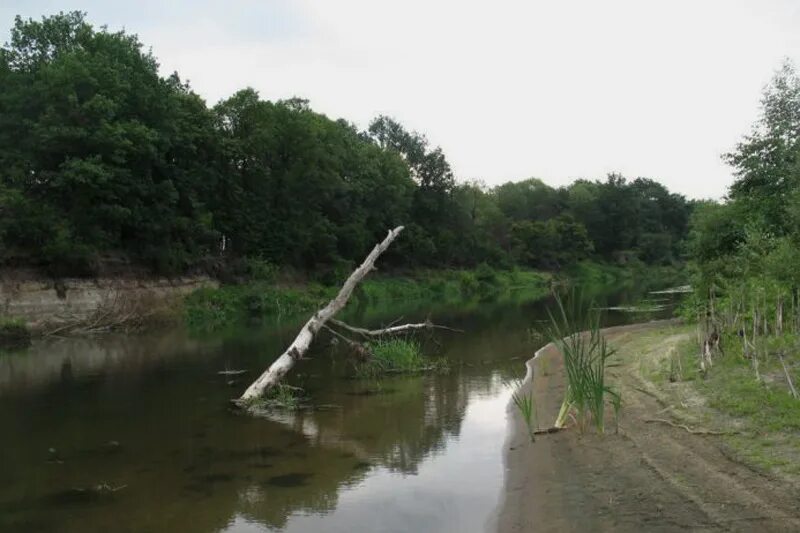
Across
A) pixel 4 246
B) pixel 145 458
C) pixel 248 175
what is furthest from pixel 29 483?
pixel 248 175

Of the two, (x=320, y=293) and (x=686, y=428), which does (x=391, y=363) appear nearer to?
(x=686, y=428)

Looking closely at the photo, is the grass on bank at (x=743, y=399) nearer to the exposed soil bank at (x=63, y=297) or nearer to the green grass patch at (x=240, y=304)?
the green grass patch at (x=240, y=304)

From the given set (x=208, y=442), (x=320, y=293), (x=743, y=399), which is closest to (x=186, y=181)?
(x=320, y=293)

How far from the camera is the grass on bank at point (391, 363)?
61.0ft

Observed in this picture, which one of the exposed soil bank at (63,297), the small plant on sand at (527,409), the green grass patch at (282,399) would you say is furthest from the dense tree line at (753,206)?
the exposed soil bank at (63,297)

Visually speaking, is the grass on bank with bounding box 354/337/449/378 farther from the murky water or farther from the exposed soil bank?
the exposed soil bank

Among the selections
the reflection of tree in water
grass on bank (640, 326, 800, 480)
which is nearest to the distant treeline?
the reflection of tree in water

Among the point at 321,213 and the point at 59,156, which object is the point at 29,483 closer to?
the point at 59,156

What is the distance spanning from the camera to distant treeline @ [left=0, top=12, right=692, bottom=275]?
118 feet

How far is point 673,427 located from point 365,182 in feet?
198

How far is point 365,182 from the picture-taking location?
69438 millimetres

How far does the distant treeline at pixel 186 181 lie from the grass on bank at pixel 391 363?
2284 centimetres

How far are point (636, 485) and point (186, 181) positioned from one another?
4337cm

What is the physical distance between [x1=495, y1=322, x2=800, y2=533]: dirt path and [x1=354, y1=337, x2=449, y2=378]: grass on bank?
6.75 m
